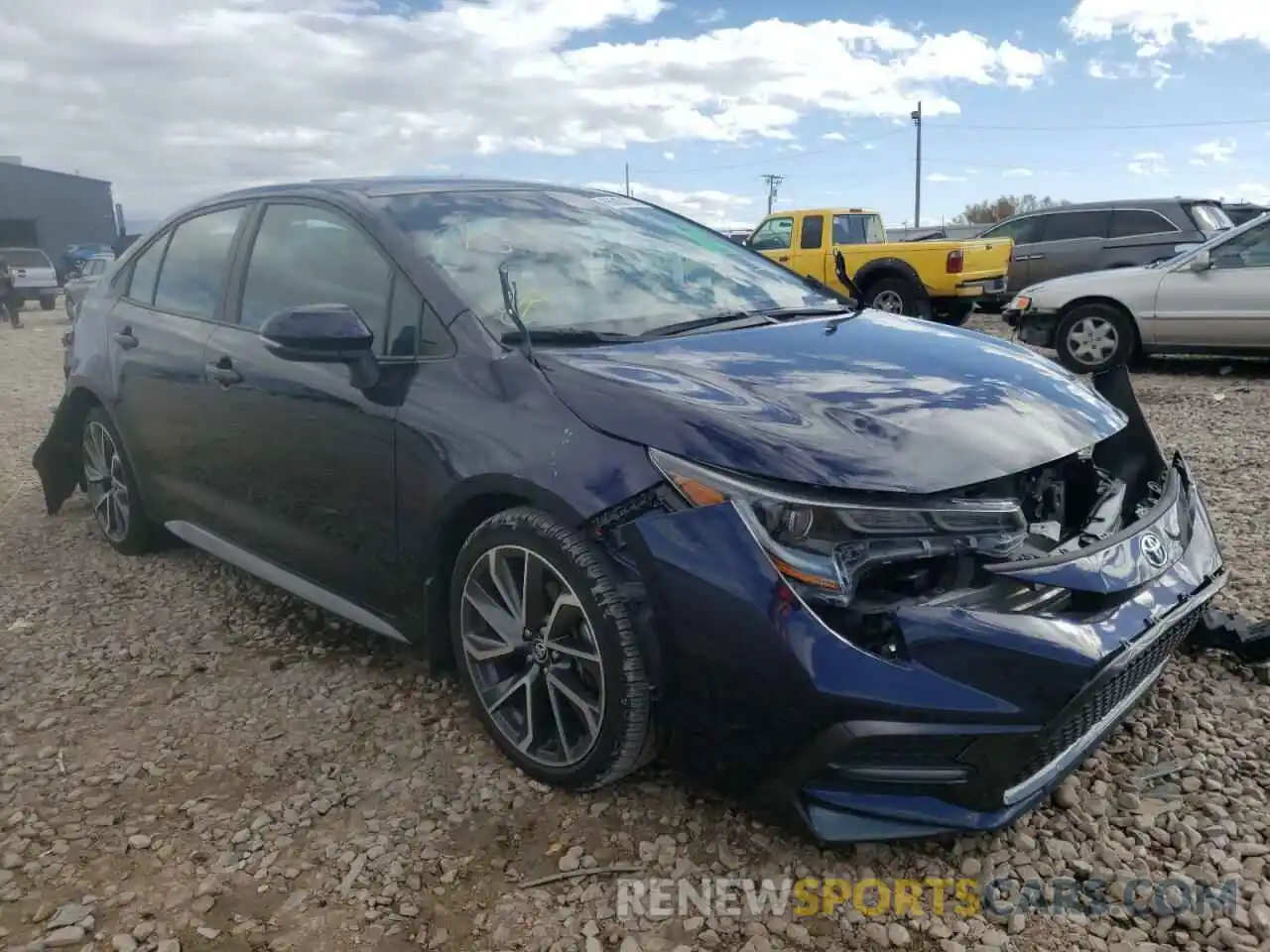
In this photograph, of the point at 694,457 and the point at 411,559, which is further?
the point at 411,559

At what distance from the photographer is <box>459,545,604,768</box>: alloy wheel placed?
2350 millimetres

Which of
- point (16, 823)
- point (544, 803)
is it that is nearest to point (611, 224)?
point (544, 803)

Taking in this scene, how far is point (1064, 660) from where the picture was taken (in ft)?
6.35

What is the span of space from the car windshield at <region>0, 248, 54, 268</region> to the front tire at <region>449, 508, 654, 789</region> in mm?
25058

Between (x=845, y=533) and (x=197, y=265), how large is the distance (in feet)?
9.64

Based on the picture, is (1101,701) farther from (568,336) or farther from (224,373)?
(224,373)

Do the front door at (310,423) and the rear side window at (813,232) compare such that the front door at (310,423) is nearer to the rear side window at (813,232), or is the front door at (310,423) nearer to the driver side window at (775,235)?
the rear side window at (813,232)

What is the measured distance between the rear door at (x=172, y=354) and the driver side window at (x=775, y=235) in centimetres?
1103

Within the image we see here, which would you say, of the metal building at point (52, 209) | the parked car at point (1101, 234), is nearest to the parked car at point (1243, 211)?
the parked car at point (1101, 234)

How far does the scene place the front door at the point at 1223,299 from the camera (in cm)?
802

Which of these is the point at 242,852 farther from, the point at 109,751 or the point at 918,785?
the point at 918,785

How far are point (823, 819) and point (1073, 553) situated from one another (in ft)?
2.57

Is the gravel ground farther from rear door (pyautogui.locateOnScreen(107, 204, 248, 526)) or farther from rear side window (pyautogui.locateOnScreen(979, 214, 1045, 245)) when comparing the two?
rear side window (pyautogui.locateOnScreen(979, 214, 1045, 245))

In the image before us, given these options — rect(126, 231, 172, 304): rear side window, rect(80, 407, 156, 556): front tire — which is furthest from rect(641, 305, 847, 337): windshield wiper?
rect(80, 407, 156, 556): front tire
